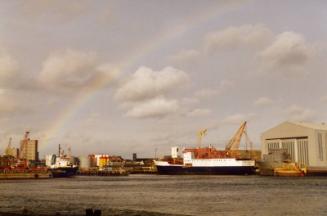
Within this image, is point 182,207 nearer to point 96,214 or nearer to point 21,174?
point 96,214

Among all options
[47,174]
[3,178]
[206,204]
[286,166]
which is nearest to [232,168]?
[286,166]

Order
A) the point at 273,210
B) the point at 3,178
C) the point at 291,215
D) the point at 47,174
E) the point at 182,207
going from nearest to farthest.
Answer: the point at 291,215, the point at 273,210, the point at 182,207, the point at 3,178, the point at 47,174

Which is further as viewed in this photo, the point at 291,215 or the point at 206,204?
the point at 206,204

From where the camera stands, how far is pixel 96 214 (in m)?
29.2

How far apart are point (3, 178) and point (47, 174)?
20.0 meters

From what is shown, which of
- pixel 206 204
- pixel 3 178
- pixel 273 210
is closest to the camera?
pixel 273 210

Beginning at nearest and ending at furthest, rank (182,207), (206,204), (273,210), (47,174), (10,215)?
(10,215)
(273,210)
(182,207)
(206,204)
(47,174)

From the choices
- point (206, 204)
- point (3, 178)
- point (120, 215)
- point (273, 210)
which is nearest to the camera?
point (120, 215)

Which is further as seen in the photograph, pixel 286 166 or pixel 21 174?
pixel 286 166

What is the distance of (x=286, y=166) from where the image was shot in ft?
652

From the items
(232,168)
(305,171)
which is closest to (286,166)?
(305,171)

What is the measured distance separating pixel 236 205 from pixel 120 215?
21.1m

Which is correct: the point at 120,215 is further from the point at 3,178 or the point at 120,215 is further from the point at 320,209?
the point at 3,178

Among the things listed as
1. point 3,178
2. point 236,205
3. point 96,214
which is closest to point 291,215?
point 236,205
